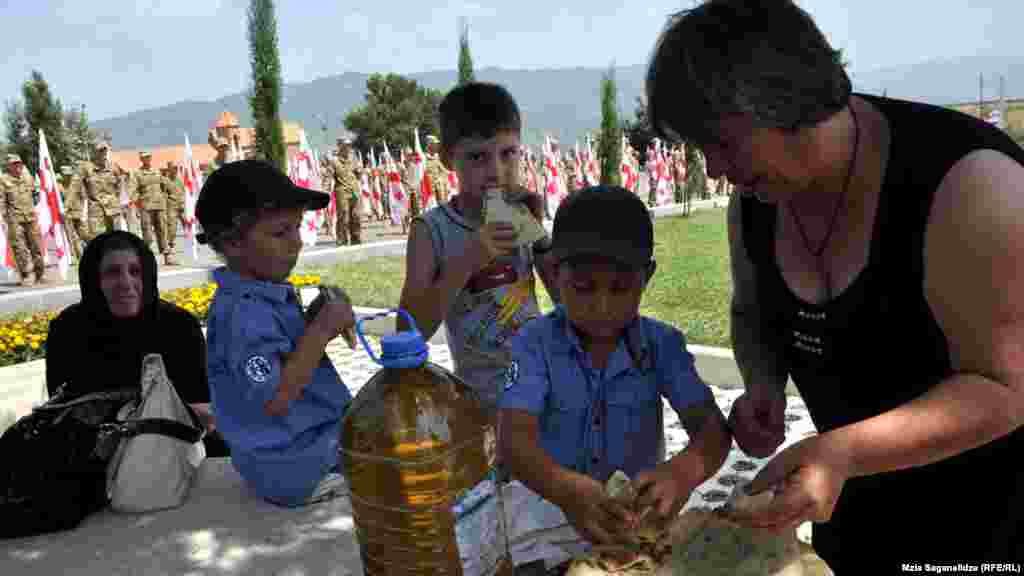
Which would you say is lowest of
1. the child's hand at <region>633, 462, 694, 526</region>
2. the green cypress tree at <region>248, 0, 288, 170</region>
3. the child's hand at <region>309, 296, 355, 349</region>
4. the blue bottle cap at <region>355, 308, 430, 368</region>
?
the child's hand at <region>633, 462, 694, 526</region>

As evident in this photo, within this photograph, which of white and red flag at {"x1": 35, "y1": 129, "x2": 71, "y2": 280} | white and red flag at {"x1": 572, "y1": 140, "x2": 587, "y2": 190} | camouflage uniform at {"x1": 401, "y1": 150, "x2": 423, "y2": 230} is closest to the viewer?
white and red flag at {"x1": 35, "y1": 129, "x2": 71, "y2": 280}

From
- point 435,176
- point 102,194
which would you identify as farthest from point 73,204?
point 435,176

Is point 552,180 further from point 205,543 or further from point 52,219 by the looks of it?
point 205,543

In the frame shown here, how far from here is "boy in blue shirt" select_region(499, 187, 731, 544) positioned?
1616 mm

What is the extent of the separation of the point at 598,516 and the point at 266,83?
11.9 m

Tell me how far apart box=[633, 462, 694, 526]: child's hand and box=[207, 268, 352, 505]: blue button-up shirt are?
140 cm

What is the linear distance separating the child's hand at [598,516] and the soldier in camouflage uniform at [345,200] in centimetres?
1932

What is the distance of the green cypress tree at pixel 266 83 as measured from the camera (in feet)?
37.7

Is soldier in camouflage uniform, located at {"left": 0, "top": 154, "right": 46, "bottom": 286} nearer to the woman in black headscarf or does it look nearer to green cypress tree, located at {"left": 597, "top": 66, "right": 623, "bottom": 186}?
green cypress tree, located at {"left": 597, "top": 66, "right": 623, "bottom": 186}

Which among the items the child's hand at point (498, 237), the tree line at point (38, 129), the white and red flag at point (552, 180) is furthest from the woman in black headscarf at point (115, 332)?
the tree line at point (38, 129)

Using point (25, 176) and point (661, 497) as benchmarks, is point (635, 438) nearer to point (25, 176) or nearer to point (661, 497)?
point (661, 497)

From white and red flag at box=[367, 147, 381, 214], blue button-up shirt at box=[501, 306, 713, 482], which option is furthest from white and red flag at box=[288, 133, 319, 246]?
blue button-up shirt at box=[501, 306, 713, 482]

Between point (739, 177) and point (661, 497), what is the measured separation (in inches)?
23.3

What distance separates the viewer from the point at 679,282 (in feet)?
32.0
